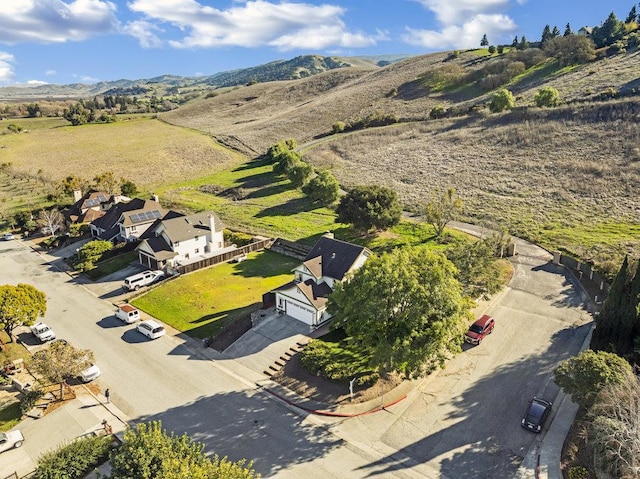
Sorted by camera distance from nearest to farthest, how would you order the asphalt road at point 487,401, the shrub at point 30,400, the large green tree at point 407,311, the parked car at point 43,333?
1. the asphalt road at point 487,401
2. the large green tree at point 407,311
3. the shrub at point 30,400
4. the parked car at point 43,333

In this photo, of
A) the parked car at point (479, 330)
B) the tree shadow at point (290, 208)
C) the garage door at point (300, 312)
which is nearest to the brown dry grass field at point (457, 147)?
the tree shadow at point (290, 208)

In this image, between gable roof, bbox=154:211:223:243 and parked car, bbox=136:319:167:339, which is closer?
parked car, bbox=136:319:167:339

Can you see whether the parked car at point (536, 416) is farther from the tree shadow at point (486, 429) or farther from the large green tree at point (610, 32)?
the large green tree at point (610, 32)

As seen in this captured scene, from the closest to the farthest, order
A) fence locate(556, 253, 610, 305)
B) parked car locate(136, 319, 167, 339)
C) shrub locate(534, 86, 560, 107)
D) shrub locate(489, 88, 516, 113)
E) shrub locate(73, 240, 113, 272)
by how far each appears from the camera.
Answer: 1. parked car locate(136, 319, 167, 339)
2. fence locate(556, 253, 610, 305)
3. shrub locate(73, 240, 113, 272)
4. shrub locate(534, 86, 560, 107)
5. shrub locate(489, 88, 516, 113)

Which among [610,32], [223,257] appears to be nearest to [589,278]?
[223,257]

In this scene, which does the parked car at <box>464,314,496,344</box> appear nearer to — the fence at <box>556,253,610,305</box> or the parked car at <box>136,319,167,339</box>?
the fence at <box>556,253,610,305</box>

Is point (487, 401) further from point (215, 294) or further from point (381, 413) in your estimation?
point (215, 294)

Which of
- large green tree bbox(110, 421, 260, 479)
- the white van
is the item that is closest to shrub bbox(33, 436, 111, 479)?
large green tree bbox(110, 421, 260, 479)
